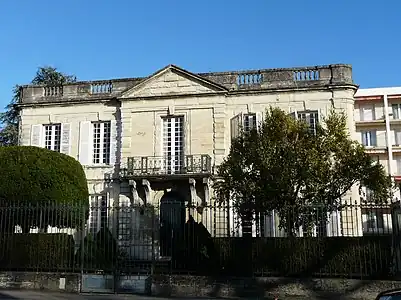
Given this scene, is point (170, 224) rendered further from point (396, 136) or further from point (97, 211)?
point (396, 136)

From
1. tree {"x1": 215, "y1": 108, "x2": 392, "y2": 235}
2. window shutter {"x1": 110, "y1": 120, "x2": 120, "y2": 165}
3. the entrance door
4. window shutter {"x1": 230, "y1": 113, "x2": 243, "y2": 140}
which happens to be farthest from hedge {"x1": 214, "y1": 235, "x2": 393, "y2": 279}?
window shutter {"x1": 110, "y1": 120, "x2": 120, "y2": 165}

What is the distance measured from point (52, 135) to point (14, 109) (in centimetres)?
1230

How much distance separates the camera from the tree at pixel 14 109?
124 ft

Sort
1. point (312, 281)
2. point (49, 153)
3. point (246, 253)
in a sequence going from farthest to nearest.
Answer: point (49, 153)
point (246, 253)
point (312, 281)

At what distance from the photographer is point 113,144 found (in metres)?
26.1

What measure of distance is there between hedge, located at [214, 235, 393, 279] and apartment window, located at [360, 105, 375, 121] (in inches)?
1206

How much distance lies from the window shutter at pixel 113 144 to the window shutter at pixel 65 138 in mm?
2393

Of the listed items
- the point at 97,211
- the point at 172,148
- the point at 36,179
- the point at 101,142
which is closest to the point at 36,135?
the point at 101,142

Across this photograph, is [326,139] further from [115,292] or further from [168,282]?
[115,292]

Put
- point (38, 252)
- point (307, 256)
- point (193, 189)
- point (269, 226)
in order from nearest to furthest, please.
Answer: point (307, 256), point (38, 252), point (269, 226), point (193, 189)

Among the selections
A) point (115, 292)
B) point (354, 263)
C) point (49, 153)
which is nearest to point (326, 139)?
point (354, 263)

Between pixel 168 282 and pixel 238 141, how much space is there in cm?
531

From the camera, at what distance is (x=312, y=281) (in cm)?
1382

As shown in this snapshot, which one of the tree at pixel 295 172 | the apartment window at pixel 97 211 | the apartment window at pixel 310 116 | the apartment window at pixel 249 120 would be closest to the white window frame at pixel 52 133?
the apartment window at pixel 97 211
